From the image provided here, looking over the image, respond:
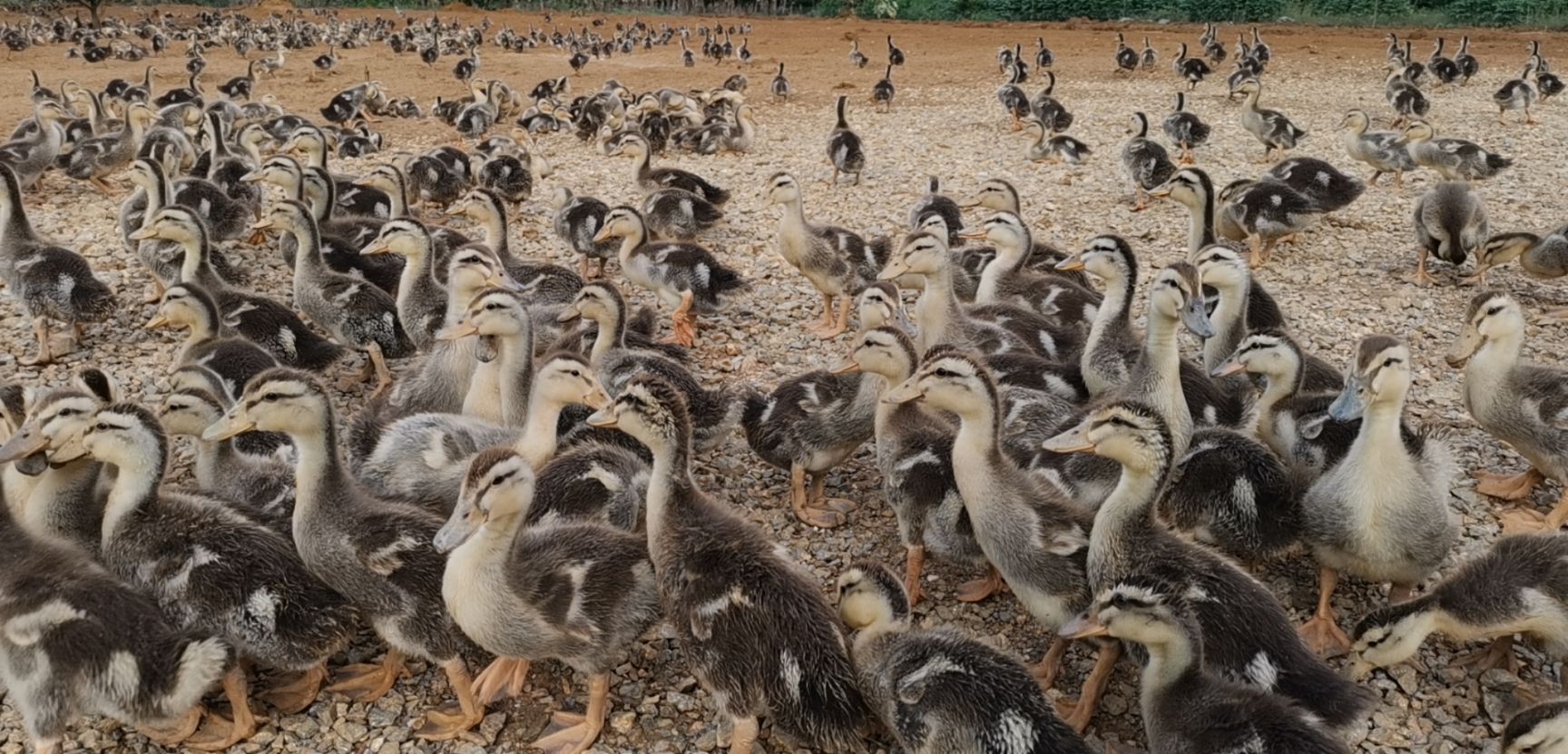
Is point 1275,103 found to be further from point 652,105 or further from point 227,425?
point 227,425

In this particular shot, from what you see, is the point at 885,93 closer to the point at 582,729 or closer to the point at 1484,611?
the point at 1484,611

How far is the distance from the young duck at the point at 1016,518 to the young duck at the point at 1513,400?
2617 mm

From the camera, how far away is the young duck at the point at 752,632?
335 centimetres

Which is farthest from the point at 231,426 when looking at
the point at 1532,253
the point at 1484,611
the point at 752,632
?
the point at 1532,253

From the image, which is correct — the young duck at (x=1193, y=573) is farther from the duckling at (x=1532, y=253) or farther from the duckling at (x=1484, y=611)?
the duckling at (x=1532, y=253)

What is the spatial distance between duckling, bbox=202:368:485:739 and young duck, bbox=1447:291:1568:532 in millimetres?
4993

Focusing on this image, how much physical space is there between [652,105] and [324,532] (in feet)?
40.9

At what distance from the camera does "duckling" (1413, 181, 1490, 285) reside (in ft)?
25.7

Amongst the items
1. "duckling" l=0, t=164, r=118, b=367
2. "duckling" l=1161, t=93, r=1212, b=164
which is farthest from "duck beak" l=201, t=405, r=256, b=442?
"duckling" l=1161, t=93, r=1212, b=164

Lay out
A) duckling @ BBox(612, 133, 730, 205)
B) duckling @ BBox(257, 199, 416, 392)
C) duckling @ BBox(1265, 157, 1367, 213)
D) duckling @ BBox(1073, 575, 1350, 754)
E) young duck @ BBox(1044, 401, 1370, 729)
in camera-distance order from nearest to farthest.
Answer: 1. duckling @ BBox(1073, 575, 1350, 754)
2. young duck @ BBox(1044, 401, 1370, 729)
3. duckling @ BBox(257, 199, 416, 392)
4. duckling @ BBox(1265, 157, 1367, 213)
5. duckling @ BBox(612, 133, 730, 205)

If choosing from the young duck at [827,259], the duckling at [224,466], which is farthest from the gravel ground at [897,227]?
the duckling at [224,466]

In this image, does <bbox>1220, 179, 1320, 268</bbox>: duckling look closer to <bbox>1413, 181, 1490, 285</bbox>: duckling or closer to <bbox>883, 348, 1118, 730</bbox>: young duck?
<bbox>1413, 181, 1490, 285</bbox>: duckling

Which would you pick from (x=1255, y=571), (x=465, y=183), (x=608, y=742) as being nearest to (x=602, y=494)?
(x=608, y=742)

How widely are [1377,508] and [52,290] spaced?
7.81 m
